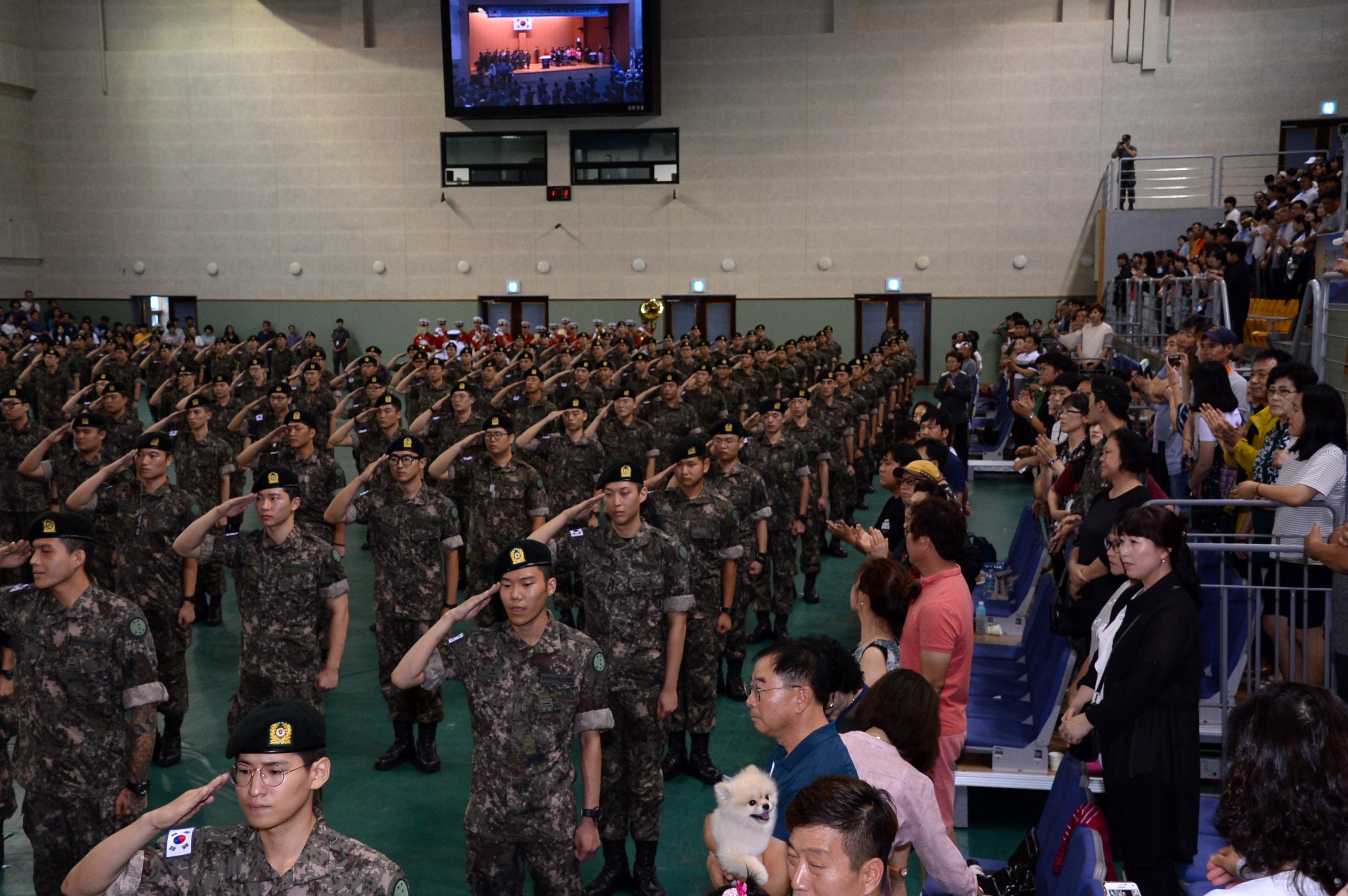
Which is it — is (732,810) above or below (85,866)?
above

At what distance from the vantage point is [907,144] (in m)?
24.7

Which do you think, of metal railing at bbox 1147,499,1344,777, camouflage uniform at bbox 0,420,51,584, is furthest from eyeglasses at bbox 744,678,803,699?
camouflage uniform at bbox 0,420,51,584

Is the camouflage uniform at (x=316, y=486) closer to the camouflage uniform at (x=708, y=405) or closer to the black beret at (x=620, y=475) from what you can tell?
the black beret at (x=620, y=475)

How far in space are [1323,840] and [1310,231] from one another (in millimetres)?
10275

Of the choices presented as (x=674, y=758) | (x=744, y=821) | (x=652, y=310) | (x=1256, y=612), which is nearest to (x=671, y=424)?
(x=674, y=758)

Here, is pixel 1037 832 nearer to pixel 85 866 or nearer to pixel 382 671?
pixel 85 866

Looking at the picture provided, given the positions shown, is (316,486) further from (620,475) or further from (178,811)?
(178,811)

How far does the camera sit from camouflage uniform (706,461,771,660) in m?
7.24

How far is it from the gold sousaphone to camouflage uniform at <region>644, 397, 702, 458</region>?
13.0 metres

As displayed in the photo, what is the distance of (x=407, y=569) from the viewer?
6324 mm

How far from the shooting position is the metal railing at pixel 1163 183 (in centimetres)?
2247

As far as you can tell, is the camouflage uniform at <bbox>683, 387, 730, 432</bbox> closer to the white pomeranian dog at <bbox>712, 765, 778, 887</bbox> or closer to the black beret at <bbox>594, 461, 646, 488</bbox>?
the black beret at <bbox>594, 461, 646, 488</bbox>

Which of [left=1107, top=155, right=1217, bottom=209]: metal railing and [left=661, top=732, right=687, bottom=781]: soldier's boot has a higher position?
[left=1107, top=155, right=1217, bottom=209]: metal railing

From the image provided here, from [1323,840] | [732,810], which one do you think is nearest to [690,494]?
[732,810]
